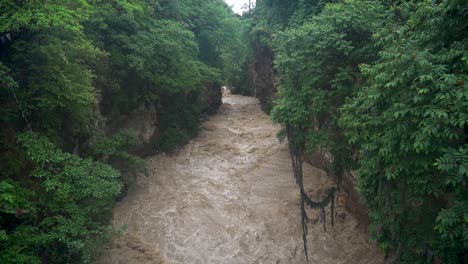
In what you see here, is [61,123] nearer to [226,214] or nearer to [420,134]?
[226,214]

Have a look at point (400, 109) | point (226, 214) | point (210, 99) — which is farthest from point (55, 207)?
point (210, 99)

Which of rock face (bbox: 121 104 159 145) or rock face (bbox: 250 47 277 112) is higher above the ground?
rock face (bbox: 250 47 277 112)

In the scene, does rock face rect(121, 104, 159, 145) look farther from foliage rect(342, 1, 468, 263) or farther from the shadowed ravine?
foliage rect(342, 1, 468, 263)

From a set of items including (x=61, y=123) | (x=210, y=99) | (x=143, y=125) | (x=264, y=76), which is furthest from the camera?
(x=264, y=76)

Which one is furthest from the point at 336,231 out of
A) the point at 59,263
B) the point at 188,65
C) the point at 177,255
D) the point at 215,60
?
the point at 215,60

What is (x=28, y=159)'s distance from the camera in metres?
9.29

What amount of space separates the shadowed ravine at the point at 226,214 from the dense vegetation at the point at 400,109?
293 cm

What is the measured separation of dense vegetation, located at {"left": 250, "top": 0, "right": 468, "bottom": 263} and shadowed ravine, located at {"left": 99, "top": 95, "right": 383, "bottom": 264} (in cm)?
293

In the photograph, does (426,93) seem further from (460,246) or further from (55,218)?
(55,218)

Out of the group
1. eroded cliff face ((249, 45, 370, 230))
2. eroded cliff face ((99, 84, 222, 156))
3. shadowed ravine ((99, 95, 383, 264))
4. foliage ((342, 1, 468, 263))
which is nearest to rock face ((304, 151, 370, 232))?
eroded cliff face ((249, 45, 370, 230))

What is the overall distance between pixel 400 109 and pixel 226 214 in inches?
358

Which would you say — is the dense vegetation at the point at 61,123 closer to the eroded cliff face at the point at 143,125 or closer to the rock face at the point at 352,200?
the eroded cliff face at the point at 143,125

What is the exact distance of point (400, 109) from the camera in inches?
251

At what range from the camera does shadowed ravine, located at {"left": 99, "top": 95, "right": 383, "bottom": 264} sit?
1170 cm
